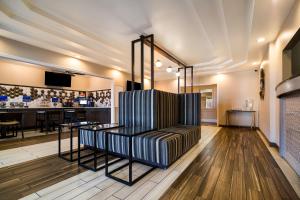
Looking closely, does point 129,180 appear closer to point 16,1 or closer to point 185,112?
point 185,112

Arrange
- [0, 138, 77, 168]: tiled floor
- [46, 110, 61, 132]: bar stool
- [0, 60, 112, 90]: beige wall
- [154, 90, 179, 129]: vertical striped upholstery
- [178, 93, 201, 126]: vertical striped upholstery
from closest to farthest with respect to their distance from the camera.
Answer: [0, 138, 77, 168]: tiled floor < [154, 90, 179, 129]: vertical striped upholstery < [178, 93, 201, 126]: vertical striped upholstery < [46, 110, 61, 132]: bar stool < [0, 60, 112, 90]: beige wall

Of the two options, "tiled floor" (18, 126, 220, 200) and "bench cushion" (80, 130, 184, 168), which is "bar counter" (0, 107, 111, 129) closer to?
"bench cushion" (80, 130, 184, 168)

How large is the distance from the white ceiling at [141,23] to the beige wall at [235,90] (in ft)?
8.16

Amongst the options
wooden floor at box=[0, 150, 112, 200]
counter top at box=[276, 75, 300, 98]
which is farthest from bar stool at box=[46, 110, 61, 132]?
counter top at box=[276, 75, 300, 98]

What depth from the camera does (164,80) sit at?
29.9 feet

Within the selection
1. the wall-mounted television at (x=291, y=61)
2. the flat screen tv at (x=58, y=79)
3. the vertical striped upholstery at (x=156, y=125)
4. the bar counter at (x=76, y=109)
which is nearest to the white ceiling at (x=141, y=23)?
the wall-mounted television at (x=291, y=61)

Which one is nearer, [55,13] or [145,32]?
[55,13]

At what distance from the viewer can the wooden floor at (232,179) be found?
67.6 inches

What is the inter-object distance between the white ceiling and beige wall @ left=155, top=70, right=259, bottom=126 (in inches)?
97.9

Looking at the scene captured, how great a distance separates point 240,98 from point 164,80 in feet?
13.9

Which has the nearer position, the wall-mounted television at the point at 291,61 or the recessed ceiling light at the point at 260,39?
the wall-mounted television at the point at 291,61

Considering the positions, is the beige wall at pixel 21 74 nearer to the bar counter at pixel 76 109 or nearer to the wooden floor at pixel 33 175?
the bar counter at pixel 76 109

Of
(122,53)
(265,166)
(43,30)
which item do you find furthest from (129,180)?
(122,53)

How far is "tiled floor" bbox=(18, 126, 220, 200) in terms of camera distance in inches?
66.1
